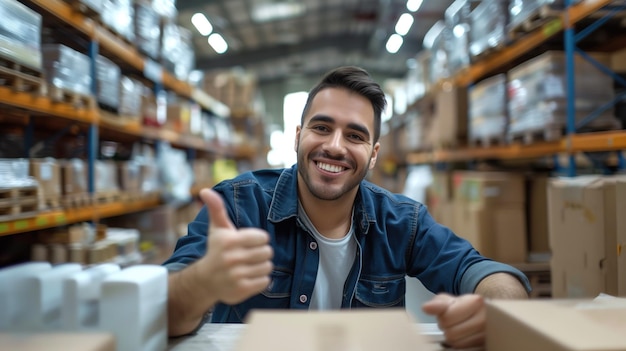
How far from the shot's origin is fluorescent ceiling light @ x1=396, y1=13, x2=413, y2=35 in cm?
1263

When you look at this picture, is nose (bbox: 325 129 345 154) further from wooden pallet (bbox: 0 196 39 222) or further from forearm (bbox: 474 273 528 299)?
wooden pallet (bbox: 0 196 39 222)

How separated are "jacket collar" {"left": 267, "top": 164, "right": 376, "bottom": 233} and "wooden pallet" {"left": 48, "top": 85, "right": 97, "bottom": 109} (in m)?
1.99

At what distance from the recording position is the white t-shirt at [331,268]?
6.70ft

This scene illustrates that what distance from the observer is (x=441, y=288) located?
2.01 m

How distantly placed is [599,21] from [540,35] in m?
0.46

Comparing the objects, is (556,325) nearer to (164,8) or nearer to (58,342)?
(58,342)

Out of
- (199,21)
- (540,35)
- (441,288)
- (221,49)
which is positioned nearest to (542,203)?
(540,35)

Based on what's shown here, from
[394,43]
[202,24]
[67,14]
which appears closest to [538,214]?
[67,14]

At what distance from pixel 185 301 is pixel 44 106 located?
8.04 ft

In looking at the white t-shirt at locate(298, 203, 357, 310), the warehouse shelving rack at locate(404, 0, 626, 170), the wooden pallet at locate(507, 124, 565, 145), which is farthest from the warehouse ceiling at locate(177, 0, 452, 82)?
the white t-shirt at locate(298, 203, 357, 310)

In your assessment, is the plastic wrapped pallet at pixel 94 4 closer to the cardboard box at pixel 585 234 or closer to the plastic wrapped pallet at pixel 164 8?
the plastic wrapped pallet at pixel 164 8

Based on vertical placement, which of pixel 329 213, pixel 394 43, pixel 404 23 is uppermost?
pixel 394 43

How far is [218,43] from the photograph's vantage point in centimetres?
1438

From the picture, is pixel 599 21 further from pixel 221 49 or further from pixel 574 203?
pixel 221 49
